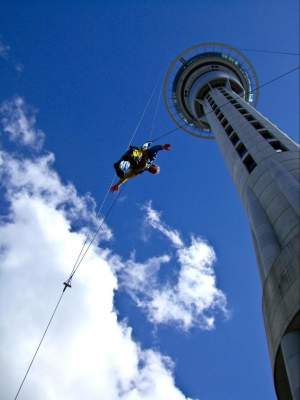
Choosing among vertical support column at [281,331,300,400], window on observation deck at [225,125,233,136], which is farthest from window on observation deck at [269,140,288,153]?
vertical support column at [281,331,300,400]

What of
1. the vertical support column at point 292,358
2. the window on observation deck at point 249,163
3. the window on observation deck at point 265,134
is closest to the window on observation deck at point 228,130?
the window on observation deck at point 265,134

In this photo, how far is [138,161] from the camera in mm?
22719

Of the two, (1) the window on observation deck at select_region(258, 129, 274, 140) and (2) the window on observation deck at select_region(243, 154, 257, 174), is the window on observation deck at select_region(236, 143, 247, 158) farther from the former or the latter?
(1) the window on observation deck at select_region(258, 129, 274, 140)

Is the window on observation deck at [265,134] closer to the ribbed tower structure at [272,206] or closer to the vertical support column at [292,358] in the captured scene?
the ribbed tower structure at [272,206]

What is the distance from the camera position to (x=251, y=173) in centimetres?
2439

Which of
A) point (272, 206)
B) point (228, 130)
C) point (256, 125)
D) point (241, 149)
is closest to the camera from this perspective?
point (272, 206)

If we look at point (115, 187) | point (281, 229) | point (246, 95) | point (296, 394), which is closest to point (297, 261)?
point (281, 229)

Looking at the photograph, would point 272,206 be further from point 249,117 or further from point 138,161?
point 249,117

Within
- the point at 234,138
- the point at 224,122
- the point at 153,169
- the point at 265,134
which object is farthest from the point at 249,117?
the point at 153,169

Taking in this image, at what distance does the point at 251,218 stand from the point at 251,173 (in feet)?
13.6

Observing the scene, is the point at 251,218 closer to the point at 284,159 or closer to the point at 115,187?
the point at 284,159

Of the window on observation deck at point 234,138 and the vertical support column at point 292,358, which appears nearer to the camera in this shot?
the vertical support column at point 292,358

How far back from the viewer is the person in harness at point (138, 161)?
22203 millimetres

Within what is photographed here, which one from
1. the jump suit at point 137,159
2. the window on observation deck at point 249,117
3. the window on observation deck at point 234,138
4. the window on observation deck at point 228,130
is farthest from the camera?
the window on observation deck at point 228,130
